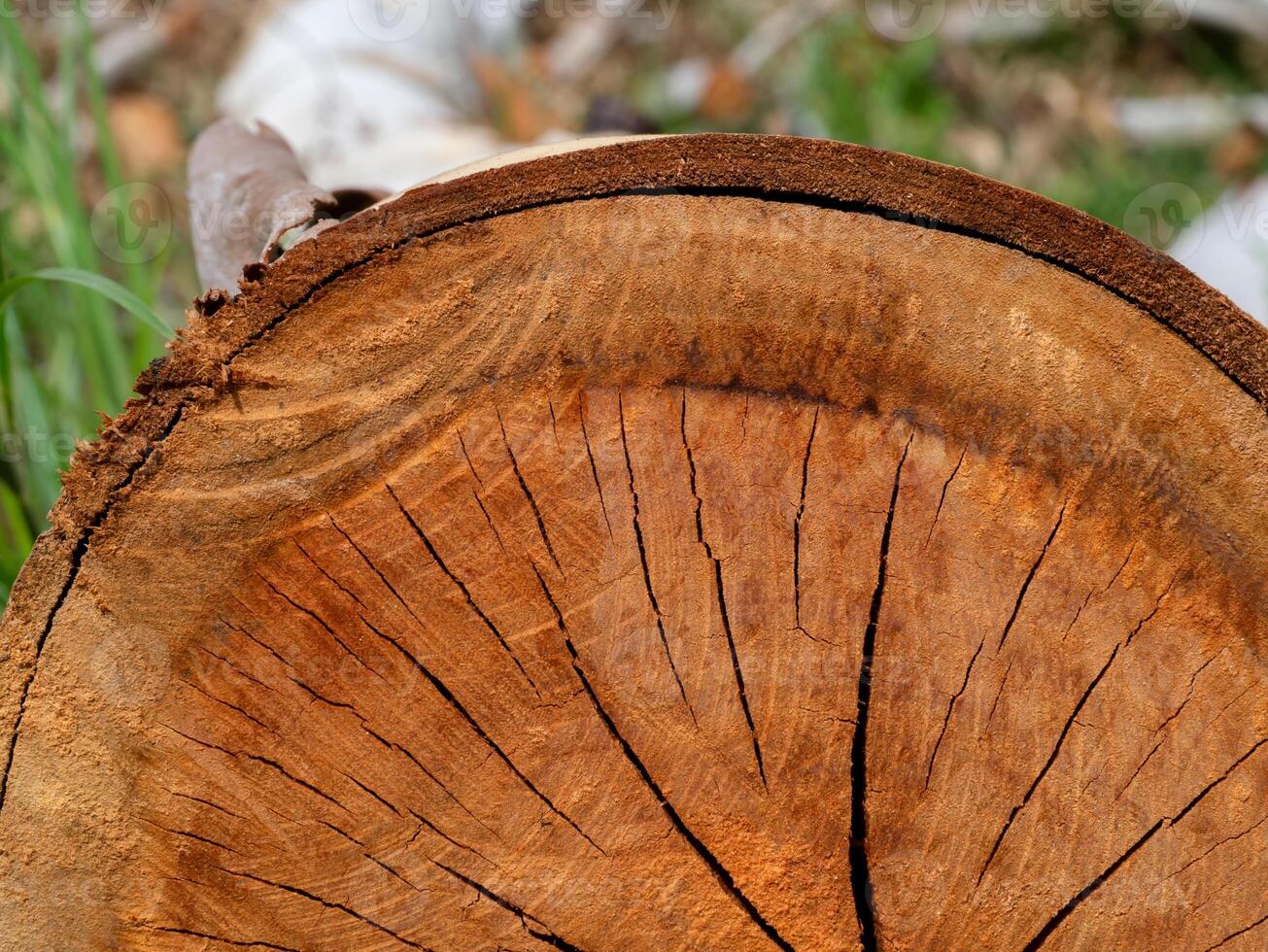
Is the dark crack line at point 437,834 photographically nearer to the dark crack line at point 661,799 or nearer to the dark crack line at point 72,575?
the dark crack line at point 661,799

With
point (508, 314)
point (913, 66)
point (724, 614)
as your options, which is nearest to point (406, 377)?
point (508, 314)

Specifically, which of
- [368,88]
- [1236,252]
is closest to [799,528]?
[368,88]

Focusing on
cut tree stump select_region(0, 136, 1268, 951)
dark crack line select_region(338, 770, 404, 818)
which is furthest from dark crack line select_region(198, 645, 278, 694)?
dark crack line select_region(338, 770, 404, 818)

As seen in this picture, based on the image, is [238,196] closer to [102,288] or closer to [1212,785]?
[102,288]

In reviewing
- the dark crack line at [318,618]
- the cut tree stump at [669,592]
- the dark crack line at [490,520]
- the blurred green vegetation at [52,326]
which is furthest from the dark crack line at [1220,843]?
the blurred green vegetation at [52,326]

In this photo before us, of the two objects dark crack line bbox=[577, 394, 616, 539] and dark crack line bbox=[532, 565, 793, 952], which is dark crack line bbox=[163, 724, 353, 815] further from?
dark crack line bbox=[577, 394, 616, 539]

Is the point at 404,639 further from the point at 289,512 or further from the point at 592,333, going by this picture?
the point at 592,333

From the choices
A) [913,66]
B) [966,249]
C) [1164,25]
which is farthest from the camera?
[1164,25]
